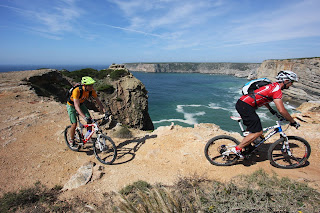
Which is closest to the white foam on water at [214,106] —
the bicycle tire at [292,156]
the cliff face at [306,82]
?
the cliff face at [306,82]

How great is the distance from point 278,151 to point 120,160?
489cm

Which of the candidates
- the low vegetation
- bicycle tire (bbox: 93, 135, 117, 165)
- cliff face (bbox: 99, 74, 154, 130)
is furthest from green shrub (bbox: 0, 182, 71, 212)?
cliff face (bbox: 99, 74, 154, 130)

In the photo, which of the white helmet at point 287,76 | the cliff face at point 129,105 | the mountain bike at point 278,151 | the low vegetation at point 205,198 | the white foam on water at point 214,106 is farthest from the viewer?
the white foam on water at point 214,106

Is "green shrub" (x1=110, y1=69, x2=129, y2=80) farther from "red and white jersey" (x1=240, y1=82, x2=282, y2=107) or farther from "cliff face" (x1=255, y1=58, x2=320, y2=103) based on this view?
"cliff face" (x1=255, y1=58, x2=320, y2=103)

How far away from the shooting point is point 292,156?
4402 mm

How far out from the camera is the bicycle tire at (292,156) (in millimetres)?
4352

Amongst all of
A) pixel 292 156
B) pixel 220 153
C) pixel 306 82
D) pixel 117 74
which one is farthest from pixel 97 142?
pixel 306 82

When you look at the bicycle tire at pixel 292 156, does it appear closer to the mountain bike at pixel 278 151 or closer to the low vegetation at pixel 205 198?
the mountain bike at pixel 278 151

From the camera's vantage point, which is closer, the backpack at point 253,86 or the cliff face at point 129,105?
the backpack at point 253,86

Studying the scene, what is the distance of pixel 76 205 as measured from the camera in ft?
11.8

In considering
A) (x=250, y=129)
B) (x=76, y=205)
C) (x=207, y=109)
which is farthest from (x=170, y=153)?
(x=207, y=109)

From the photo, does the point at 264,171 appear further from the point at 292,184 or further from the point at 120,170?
the point at 120,170

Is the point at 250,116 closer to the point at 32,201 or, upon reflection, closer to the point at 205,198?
the point at 205,198

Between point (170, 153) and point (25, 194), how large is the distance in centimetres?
401
